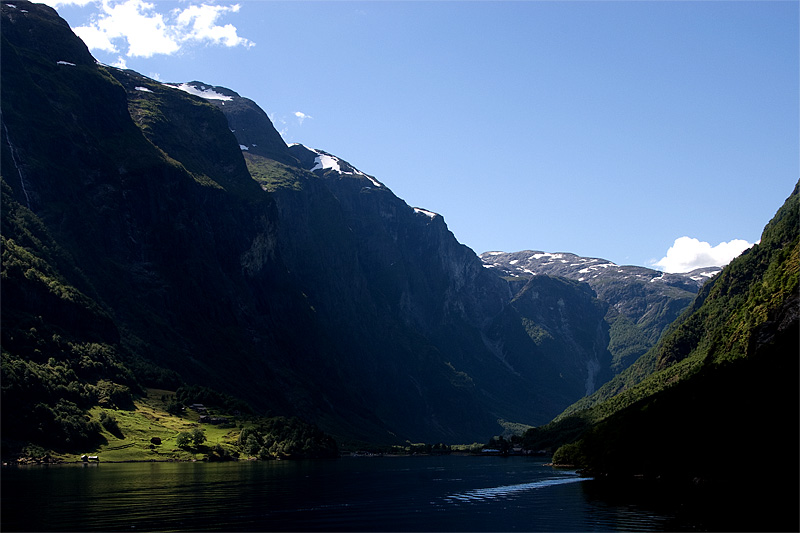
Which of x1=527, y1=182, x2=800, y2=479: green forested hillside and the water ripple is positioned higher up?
x1=527, y1=182, x2=800, y2=479: green forested hillside

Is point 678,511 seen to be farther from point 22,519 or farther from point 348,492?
point 22,519

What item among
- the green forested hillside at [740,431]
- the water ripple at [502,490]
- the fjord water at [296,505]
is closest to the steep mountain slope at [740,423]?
the green forested hillside at [740,431]

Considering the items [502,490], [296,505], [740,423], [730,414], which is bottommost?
[502,490]

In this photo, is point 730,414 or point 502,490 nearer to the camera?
point 730,414

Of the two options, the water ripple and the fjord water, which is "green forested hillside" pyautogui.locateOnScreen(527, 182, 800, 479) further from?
the fjord water

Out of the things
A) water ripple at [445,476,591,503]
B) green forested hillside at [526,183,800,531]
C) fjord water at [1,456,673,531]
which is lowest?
water ripple at [445,476,591,503]

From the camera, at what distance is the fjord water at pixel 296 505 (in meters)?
103

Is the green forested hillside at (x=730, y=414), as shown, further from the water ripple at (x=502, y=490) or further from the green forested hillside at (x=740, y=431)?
the water ripple at (x=502, y=490)

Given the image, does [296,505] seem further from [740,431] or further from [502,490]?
[740,431]

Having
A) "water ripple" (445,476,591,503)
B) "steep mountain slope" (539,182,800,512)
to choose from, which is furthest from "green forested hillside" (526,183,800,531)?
"water ripple" (445,476,591,503)

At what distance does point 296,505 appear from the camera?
125562 mm

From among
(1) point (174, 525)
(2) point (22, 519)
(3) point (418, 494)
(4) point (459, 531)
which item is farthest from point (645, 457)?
(2) point (22, 519)

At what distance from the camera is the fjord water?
10312 cm

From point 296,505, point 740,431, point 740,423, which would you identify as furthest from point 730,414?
point 296,505
